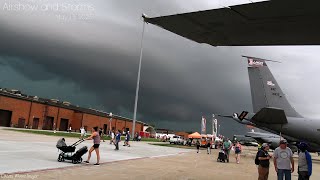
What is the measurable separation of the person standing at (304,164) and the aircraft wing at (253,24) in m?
3.32

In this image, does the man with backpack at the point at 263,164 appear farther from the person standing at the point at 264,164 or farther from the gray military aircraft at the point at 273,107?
the gray military aircraft at the point at 273,107

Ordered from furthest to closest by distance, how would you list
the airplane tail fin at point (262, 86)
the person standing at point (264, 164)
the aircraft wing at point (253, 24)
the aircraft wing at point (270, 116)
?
the airplane tail fin at point (262, 86) < the aircraft wing at point (270, 116) < the person standing at point (264, 164) < the aircraft wing at point (253, 24)

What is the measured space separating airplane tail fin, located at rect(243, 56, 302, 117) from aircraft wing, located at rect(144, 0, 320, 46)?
25.2m

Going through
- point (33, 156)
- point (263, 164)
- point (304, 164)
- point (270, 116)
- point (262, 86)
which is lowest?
point (33, 156)

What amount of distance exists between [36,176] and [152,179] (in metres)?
3.68

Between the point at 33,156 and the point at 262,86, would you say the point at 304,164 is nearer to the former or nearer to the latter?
the point at 33,156

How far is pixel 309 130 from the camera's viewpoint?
104 ft

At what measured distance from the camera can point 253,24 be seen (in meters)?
6.75

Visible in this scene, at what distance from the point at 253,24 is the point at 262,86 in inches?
1059

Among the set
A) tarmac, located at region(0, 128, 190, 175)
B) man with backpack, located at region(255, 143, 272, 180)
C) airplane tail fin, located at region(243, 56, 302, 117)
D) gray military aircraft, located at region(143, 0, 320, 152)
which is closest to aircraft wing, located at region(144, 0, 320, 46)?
gray military aircraft, located at region(143, 0, 320, 152)

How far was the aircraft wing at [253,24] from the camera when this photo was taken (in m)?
5.82

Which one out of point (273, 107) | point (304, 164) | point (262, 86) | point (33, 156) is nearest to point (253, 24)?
point (304, 164)

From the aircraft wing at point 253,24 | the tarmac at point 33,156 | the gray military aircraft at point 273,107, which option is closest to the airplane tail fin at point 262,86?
the gray military aircraft at point 273,107

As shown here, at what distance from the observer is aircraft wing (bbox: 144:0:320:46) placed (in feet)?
19.1
